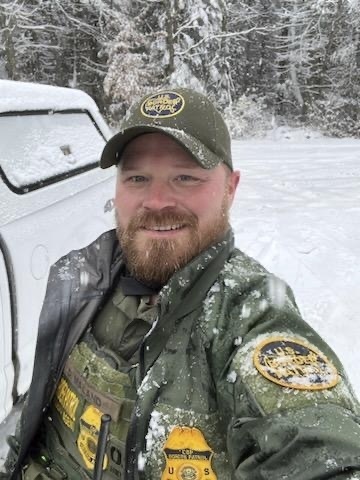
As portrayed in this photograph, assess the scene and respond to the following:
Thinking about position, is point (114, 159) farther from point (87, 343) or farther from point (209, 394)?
point (209, 394)

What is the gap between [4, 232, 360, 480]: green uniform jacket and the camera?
3.33 feet

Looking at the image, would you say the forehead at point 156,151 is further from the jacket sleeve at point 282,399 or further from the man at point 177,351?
the jacket sleeve at point 282,399

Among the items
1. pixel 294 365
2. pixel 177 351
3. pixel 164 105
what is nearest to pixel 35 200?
pixel 164 105

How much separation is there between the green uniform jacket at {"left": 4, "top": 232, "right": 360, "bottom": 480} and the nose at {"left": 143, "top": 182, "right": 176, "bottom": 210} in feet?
0.70

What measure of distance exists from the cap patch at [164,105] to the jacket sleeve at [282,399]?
0.65 meters

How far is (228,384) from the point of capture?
1.19 metres

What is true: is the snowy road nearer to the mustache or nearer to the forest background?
the mustache

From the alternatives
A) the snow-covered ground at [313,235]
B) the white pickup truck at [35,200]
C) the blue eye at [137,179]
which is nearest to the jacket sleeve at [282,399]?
the blue eye at [137,179]

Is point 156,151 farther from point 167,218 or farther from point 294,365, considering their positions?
point 294,365

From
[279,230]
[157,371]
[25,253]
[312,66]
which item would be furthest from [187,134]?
[312,66]

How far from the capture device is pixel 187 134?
156cm

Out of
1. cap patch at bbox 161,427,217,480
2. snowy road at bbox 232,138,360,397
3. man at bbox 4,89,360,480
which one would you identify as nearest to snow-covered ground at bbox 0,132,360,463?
snowy road at bbox 232,138,360,397

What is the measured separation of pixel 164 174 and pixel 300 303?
2906mm

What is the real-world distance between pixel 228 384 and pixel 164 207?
0.60m
